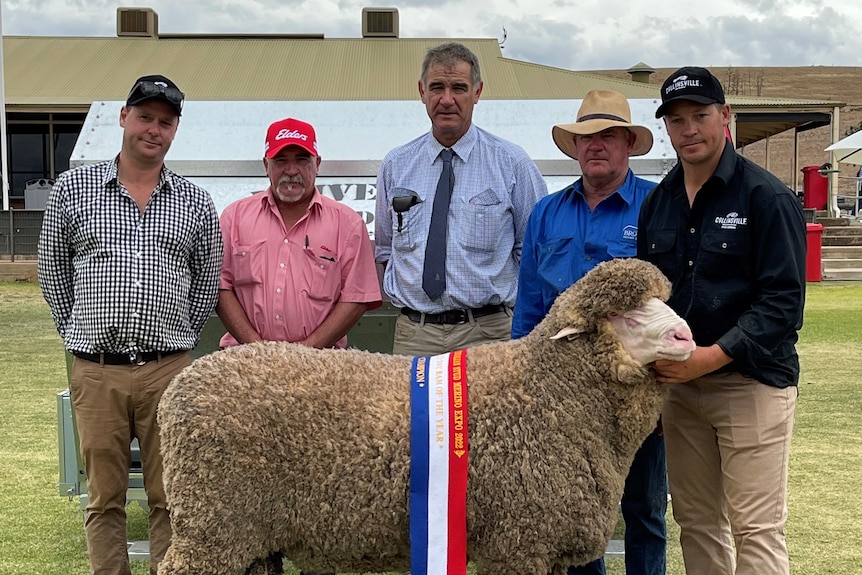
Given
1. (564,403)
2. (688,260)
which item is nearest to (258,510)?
(564,403)

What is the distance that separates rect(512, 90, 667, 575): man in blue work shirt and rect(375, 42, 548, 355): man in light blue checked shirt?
183 mm

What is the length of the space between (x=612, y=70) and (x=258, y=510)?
218 feet

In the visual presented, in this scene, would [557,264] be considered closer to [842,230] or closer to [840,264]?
[840,264]

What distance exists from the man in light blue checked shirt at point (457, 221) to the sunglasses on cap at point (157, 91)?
101cm

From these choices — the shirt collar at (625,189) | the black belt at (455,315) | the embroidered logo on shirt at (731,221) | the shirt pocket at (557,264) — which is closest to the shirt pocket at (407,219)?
the black belt at (455,315)

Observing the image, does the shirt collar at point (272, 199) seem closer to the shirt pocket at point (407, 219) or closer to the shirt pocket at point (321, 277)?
the shirt pocket at point (321, 277)

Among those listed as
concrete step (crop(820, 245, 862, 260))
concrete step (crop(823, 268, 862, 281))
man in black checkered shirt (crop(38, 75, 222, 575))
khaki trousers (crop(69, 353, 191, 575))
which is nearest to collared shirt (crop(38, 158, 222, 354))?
man in black checkered shirt (crop(38, 75, 222, 575))

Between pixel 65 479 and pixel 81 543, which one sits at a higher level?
pixel 65 479

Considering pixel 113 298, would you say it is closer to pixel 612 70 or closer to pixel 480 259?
pixel 480 259

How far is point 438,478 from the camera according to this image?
297cm

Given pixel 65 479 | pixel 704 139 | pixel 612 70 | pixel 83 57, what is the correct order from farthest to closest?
pixel 612 70 < pixel 83 57 < pixel 65 479 < pixel 704 139

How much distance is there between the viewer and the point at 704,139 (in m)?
3.25

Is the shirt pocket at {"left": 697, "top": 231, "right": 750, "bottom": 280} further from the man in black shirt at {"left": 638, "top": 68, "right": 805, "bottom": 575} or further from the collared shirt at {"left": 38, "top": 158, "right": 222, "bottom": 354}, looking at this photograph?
the collared shirt at {"left": 38, "top": 158, "right": 222, "bottom": 354}

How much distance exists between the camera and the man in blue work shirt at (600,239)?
3703 mm
